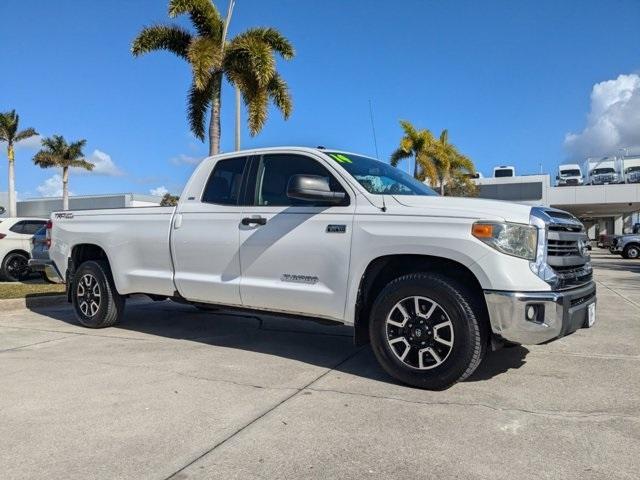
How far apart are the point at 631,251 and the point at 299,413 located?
2876 centimetres

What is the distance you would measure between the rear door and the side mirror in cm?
102

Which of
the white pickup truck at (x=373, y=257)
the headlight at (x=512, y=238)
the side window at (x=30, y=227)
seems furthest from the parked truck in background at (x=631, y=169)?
the headlight at (x=512, y=238)

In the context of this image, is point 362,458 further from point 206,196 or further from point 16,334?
point 16,334

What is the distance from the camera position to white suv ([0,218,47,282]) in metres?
12.6

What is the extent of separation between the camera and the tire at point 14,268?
1257 centimetres

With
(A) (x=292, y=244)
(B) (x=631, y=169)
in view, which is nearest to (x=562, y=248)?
(A) (x=292, y=244)

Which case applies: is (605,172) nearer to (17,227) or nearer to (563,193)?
(563,193)

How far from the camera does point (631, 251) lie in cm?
2770

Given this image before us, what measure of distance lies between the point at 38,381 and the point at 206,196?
2352mm

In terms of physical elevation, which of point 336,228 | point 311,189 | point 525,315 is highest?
point 311,189

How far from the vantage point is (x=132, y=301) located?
10.0m

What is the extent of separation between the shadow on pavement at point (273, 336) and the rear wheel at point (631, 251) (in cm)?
2563

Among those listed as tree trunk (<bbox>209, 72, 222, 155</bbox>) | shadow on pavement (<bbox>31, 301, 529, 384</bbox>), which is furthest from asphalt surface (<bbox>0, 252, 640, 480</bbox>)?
tree trunk (<bbox>209, 72, 222, 155</bbox>)

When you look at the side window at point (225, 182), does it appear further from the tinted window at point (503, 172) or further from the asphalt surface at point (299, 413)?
the tinted window at point (503, 172)
